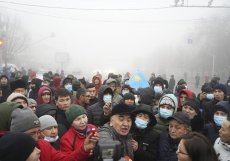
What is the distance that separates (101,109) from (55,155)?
8.11 feet

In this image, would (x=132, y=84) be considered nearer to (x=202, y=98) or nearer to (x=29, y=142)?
(x=202, y=98)

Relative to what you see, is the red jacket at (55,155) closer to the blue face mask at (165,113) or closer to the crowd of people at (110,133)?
the crowd of people at (110,133)

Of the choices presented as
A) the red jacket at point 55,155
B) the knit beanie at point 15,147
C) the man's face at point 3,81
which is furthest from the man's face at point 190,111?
the man's face at point 3,81

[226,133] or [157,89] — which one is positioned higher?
[226,133]

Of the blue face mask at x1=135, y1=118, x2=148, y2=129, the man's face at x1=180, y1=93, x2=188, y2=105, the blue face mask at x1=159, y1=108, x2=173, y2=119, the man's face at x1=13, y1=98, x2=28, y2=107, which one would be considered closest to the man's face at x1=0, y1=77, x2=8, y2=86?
the man's face at x1=13, y1=98, x2=28, y2=107

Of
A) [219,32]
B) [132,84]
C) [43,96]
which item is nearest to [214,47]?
[219,32]

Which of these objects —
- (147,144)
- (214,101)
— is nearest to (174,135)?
(147,144)

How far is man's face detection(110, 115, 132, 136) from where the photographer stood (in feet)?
11.7

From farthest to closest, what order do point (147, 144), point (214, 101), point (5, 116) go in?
point (214, 101)
point (147, 144)
point (5, 116)

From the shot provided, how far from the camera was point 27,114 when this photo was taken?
10.8ft

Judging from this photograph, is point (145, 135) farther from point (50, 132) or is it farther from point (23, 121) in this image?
point (23, 121)

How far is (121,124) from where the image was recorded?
11.7 ft

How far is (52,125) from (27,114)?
803 millimetres

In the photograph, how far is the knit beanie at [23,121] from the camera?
323 centimetres
